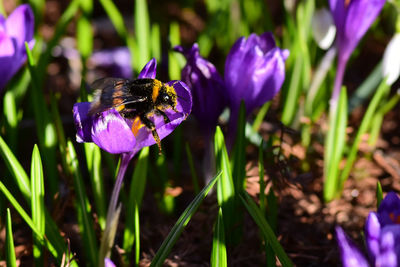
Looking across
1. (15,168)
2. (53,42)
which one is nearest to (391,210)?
(15,168)

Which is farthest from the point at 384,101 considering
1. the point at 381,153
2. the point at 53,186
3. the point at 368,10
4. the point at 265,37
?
the point at 53,186

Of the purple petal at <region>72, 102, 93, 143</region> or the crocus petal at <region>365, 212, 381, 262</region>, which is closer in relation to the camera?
the crocus petal at <region>365, 212, 381, 262</region>

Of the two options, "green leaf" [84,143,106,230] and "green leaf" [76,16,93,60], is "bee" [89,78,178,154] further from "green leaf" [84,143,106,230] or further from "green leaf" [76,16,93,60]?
"green leaf" [76,16,93,60]

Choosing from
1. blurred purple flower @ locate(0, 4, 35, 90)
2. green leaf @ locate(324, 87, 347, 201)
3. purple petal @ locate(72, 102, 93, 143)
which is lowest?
green leaf @ locate(324, 87, 347, 201)

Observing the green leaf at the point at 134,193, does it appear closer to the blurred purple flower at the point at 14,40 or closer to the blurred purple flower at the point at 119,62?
the blurred purple flower at the point at 14,40

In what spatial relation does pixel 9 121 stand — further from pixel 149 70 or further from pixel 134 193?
pixel 149 70

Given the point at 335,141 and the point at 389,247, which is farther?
the point at 335,141

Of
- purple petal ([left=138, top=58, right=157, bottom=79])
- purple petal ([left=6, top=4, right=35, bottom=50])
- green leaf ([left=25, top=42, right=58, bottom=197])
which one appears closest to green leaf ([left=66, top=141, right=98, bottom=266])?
green leaf ([left=25, top=42, right=58, bottom=197])
